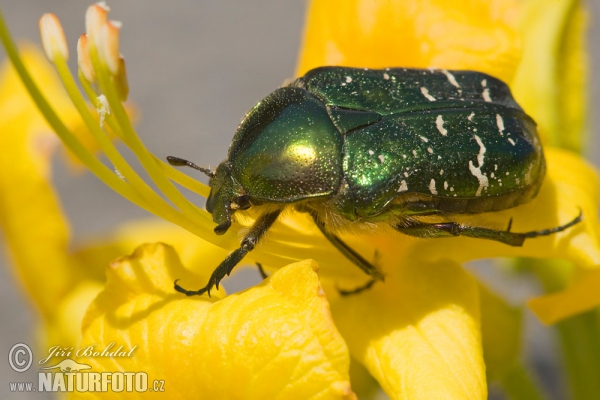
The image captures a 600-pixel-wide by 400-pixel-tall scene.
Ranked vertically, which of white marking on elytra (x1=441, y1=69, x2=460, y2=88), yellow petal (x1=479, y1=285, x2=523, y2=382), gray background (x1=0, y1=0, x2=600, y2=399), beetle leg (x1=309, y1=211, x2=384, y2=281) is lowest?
gray background (x1=0, y1=0, x2=600, y2=399)

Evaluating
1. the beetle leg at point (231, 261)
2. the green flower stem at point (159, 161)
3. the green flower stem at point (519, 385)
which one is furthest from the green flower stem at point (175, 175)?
the green flower stem at point (519, 385)

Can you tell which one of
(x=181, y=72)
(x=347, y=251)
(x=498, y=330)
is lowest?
(x=181, y=72)

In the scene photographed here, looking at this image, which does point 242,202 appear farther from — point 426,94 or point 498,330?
point 498,330

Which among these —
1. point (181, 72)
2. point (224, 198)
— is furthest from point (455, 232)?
point (181, 72)

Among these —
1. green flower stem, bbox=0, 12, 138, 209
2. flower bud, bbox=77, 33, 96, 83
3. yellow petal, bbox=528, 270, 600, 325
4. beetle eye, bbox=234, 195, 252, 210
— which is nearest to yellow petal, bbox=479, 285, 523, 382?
yellow petal, bbox=528, 270, 600, 325

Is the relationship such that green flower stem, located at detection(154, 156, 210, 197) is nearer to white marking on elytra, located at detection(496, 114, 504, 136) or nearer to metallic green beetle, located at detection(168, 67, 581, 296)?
metallic green beetle, located at detection(168, 67, 581, 296)

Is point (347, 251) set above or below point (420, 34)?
below
